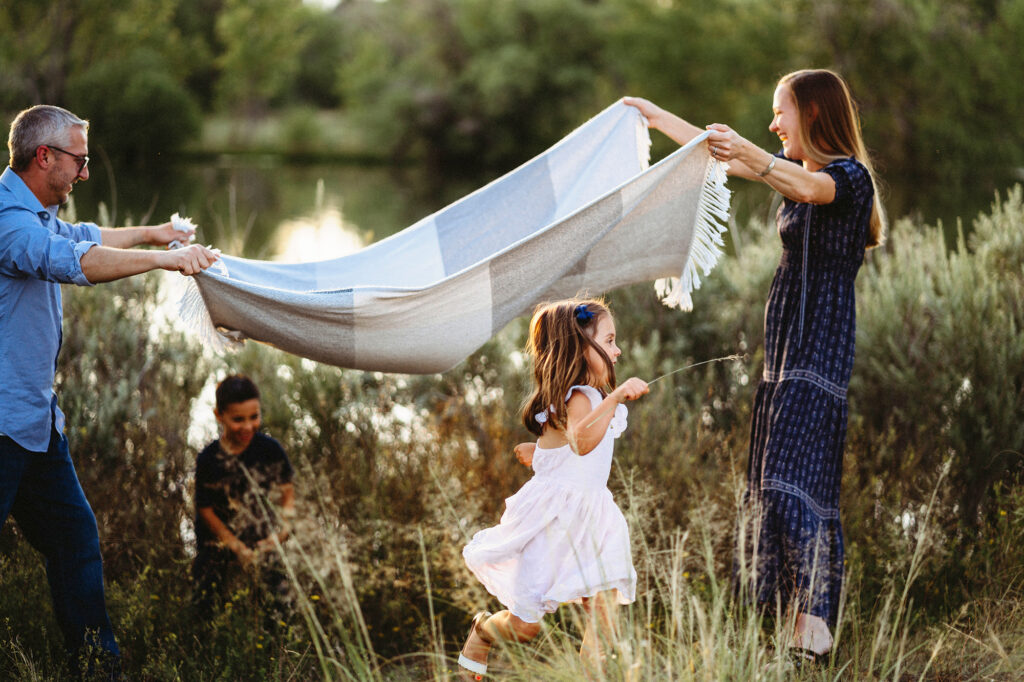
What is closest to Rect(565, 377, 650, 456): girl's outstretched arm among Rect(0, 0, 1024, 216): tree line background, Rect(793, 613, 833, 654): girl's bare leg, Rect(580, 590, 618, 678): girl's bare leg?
Rect(580, 590, 618, 678): girl's bare leg

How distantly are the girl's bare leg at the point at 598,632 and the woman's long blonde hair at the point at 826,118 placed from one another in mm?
1249

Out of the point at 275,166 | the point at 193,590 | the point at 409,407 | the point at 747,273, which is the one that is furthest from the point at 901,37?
the point at 193,590

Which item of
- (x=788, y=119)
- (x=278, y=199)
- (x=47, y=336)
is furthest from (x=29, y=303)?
(x=278, y=199)

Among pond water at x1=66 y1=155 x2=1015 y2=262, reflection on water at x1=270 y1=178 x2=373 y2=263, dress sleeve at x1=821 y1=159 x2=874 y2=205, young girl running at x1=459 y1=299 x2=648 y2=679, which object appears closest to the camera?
young girl running at x1=459 y1=299 x2=648 y2=679

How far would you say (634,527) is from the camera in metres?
3.20

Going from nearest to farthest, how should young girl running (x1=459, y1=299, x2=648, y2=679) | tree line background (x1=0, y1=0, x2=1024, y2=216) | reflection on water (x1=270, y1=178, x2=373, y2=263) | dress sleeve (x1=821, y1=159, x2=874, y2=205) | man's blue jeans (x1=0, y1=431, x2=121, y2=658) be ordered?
young girl running (x1=459, y1=299, x2=648, y2=679)
man's blue jeans (x1=0, y1=431, x2=121, y2=658)
dress sleeve (x1=821, y1=159, x2=874, y2=205)
reflection on water (x1=270, y1=178, x2=373, y2=263)
tree line background (x1=0, y1=0, x2=1024, y2=216)

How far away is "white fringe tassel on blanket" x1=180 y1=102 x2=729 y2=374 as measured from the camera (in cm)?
257

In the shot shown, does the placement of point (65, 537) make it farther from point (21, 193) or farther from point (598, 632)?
point (598, 632)

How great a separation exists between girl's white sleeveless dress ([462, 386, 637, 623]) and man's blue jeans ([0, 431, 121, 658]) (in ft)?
3.20

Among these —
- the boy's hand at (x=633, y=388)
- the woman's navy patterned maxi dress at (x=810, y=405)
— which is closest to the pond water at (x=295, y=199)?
→ the woman's navy patterned maxi dress at (x=810, y=405)

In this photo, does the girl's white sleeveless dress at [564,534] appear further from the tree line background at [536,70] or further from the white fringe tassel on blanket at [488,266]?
the tree line background at [536,70]

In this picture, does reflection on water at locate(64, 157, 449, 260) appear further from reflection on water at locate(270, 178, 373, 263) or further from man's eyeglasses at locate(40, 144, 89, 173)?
man's eyeglasses at locate(40, 144, 89, 173)

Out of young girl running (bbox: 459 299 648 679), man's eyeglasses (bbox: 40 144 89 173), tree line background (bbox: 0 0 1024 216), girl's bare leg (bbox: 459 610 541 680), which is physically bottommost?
girl's bare leg (bbox: 459 610 541 680)

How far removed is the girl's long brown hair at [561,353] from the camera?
232cm
